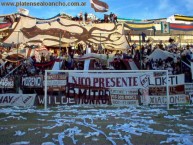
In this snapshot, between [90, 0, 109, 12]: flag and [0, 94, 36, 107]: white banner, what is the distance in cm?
1977

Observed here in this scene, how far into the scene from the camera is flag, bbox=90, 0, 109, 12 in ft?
105

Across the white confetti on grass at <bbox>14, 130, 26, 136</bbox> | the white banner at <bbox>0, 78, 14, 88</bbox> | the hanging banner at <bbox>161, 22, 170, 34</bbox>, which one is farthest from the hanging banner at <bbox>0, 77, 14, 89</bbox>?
the hanging banner at <bbox>161, 22, 170, 34</bbox>

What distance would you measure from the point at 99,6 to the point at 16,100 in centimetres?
2042

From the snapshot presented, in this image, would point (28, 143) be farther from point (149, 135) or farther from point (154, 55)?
point (154, 55)

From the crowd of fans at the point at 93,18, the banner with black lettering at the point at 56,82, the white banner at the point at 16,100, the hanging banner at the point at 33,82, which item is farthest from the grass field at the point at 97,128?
the crowd of fans at the point at 93,18

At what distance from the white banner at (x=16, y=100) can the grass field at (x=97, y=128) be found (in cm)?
257

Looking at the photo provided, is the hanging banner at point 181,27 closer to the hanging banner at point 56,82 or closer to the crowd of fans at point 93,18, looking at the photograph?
the crowd of fans at point 93,18

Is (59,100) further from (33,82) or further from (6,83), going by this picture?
(6,83)

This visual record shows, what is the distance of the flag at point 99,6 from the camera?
3194 centimetres

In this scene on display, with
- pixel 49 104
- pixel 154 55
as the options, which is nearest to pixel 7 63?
pixel 49 104

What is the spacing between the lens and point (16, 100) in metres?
13.7

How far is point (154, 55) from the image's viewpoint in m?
20.3

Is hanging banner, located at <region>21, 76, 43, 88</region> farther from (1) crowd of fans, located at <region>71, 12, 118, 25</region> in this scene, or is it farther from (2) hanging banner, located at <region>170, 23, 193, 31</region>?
(2) hanging banner, located at <region>170, 23, 193, 31</region>

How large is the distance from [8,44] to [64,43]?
4.28m
